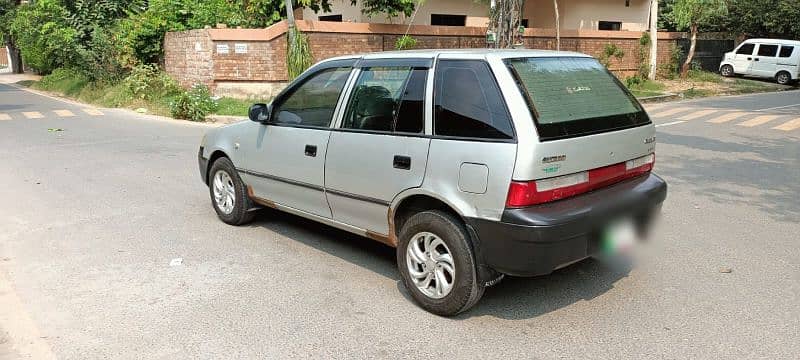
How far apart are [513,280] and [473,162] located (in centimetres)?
126

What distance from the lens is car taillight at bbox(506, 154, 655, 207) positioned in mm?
3721

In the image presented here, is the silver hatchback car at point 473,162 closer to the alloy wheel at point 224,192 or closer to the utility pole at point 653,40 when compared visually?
the alloy wheel at point 224,192

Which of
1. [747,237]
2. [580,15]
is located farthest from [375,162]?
[580,15]

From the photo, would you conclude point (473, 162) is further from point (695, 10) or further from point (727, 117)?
point (695, 10)

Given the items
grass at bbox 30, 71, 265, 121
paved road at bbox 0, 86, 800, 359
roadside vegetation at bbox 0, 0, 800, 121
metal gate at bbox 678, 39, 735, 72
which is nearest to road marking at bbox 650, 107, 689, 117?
roadside vegetation at bbox 0, 0, 800, 121

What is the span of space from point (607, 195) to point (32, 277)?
13.7 feet

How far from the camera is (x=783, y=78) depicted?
26984mm

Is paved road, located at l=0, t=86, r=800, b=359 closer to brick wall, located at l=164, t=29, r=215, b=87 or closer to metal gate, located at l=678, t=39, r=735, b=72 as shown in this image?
brick wall, located at l=164, t=29, r=215, b=87

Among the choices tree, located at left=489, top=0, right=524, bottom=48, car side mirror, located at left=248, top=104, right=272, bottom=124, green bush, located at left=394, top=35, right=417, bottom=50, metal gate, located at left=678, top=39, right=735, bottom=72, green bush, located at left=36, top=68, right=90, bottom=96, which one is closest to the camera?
car side mirror, located at left=248, top=104, right=272, bottom=124

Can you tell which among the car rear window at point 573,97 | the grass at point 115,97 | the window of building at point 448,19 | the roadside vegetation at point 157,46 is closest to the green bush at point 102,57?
the roadside vegetation at point 157,46

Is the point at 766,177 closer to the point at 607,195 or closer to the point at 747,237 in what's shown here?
the point at 747,237

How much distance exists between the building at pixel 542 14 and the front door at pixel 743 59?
542cm

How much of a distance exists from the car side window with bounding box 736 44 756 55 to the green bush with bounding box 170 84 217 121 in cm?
2312

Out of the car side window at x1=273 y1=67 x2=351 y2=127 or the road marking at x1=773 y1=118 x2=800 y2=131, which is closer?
the car side window at x1=273 y1=67 x2=351 y2=127
